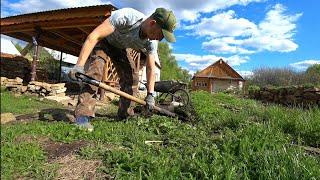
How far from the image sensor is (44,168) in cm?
309

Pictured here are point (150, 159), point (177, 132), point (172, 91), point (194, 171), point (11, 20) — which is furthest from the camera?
point (11, 20)

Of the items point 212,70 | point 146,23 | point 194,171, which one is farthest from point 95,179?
point 212,70

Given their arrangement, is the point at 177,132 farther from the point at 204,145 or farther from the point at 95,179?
the point at 95,179

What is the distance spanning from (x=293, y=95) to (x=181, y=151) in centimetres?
1282

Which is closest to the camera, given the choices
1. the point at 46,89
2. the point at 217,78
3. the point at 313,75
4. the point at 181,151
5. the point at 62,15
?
the point at 181,151

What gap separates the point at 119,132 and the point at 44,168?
130cm

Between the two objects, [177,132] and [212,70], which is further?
[212,70]

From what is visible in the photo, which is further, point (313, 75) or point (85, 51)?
point (313, 75)

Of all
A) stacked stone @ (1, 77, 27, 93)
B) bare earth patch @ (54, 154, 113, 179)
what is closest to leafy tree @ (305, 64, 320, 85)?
stacked stone @ (1, 77, 27, 93)

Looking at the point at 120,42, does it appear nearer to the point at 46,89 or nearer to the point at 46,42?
the point at 46,89

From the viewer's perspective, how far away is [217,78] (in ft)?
159

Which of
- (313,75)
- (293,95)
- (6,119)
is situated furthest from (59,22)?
(313,75)

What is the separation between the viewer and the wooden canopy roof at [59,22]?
12.0 m

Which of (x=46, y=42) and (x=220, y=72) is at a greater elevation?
(x=220, y=72)
